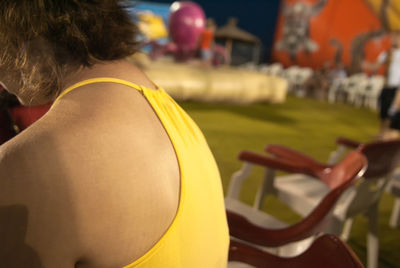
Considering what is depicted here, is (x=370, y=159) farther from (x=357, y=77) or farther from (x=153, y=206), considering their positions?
(x=357, y=77)

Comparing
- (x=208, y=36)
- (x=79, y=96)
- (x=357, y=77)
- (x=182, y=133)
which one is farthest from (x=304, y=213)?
(x=357, y=77)

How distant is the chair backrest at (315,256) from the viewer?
1.86ft

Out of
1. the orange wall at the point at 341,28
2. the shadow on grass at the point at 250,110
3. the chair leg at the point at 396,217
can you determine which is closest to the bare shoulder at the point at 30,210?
the chair leg at the point at 396,217

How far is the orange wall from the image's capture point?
7.39 metres

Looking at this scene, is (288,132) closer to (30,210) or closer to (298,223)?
(298,223)

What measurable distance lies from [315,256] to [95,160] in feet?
1.45

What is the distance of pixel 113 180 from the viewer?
0.35 meters

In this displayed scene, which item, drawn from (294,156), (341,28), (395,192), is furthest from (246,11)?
(294,156)

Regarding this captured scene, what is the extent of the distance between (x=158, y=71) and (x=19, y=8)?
4.42m

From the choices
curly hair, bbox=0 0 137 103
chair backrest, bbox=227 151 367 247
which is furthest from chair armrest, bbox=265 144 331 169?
curly hair, bbox=0 0 137 103

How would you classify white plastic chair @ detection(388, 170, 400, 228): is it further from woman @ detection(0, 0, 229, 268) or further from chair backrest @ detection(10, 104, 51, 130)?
chair backrest @ detection(10, 104, 51, 130)

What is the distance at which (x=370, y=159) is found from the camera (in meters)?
1.16

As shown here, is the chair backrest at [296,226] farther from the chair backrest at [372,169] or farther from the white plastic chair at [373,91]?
the white plastic chair at [373,91]

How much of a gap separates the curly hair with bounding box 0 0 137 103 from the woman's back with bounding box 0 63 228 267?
38 mm
